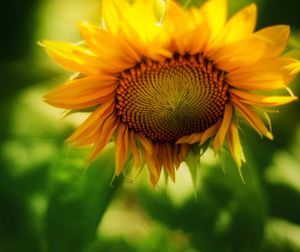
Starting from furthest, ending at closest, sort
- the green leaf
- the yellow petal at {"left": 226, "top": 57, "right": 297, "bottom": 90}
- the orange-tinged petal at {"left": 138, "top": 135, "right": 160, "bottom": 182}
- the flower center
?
the green leaf, the orange-tinged petal at {"left": 138, "top": 135, "right": 160, "bottom": 182}, the flower center, the yellow petal at {"left": 226, "top": 57, "right": 297, "bottom": 90}

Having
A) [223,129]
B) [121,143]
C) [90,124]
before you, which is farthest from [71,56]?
[223,129]

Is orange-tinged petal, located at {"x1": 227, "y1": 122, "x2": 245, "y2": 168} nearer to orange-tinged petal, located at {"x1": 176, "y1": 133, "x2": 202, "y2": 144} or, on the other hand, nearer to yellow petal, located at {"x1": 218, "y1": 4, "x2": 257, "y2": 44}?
orange-tinged petal, located at {"x1": 176, "y1": 133, "x2": 202, "y2": 144}

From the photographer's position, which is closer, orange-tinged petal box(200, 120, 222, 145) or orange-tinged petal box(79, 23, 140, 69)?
orange-tinged petal box(79, 23, 140, 69)

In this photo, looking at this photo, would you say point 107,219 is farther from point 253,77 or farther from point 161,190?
point 253,77

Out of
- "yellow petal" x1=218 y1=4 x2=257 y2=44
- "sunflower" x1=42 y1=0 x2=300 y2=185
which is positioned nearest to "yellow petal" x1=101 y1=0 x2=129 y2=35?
"sunflower" x1=42 y1=0 x2=300 y2=185

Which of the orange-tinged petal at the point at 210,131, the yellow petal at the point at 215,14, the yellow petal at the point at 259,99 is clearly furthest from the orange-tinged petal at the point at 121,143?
the yellow petal at the point at 215,14

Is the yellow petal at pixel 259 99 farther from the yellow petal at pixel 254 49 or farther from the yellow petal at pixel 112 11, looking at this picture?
the yellow petal at pixel 112 11

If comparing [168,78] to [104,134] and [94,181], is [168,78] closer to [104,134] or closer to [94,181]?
[104,134]
